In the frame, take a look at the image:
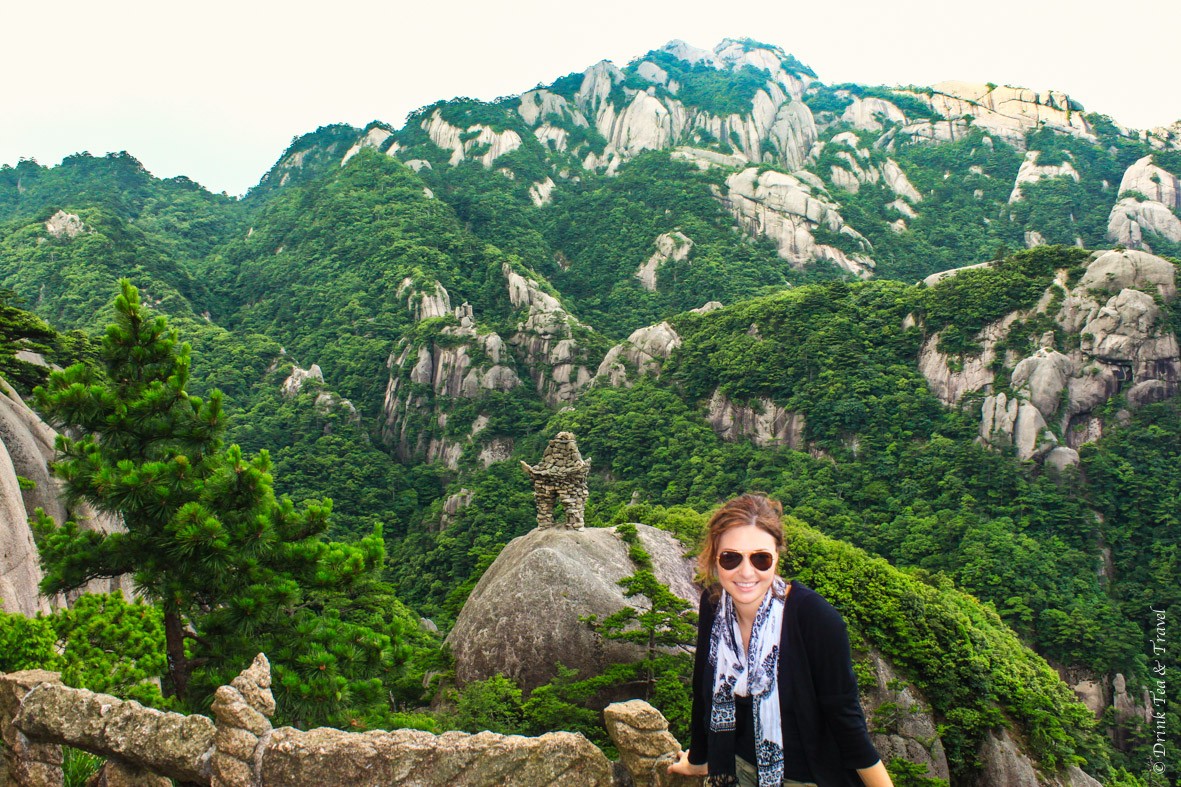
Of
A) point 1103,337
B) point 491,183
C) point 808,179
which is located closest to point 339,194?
point 491,183

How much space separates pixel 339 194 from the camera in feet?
321

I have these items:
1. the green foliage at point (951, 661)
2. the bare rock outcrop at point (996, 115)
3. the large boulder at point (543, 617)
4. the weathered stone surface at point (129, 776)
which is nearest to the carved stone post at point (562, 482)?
the large boulder at point (543, 617)

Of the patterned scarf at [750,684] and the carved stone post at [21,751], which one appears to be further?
the carved stone post at [21,751]

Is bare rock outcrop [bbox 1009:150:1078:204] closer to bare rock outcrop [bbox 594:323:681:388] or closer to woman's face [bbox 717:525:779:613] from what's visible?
bare rock outcrop [bbox 594:323:681:388]

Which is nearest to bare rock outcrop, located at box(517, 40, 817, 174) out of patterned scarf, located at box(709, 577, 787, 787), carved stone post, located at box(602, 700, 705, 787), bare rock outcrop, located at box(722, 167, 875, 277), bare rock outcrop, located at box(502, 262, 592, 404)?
bare rock outcrop, located at box(722, 167, 875, 277)

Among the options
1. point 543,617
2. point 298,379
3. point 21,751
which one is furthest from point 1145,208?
point 21,751

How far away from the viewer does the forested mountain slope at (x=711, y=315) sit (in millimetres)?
38156

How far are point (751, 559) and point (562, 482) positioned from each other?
45.4 ft

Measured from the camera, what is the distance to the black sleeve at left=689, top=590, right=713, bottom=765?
12.4 feet

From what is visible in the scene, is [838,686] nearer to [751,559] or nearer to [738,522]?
[751,559]

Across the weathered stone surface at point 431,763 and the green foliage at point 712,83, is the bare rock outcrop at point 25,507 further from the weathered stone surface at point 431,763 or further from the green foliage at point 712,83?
the green foliage at point 712,83

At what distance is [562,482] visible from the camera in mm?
17250

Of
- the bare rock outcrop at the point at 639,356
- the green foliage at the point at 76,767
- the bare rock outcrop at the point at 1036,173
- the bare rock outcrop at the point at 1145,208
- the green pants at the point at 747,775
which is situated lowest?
the green foliage at the point at 76,767

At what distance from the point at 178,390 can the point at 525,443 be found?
168ft
